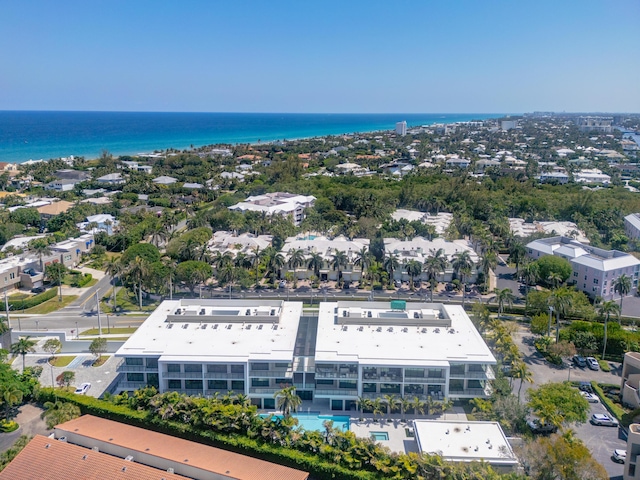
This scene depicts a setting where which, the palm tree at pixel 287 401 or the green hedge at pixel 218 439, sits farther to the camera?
the palm tree at pixel 287 401

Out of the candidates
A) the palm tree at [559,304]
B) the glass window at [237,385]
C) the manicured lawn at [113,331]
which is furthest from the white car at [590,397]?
the manicured lawn at [113,331]

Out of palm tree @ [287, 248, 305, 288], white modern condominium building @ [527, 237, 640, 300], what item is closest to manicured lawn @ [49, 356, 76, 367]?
palm tree @ [287, 248, 305, 288]

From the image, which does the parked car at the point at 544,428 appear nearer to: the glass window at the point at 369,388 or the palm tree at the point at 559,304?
the glass window at the point at 369,388

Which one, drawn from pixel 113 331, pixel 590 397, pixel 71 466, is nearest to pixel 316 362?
pixel 71 466

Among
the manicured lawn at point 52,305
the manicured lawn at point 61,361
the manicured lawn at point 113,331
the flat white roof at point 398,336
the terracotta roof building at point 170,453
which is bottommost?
the manicured lawn at point 61,361

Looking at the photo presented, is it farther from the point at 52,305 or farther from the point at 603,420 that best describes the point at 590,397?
the point at 52,305

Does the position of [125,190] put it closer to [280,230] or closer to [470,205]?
[280,230]

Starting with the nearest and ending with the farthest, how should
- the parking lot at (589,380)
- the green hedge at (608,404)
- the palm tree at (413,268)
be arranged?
the parking lot at (589,380)
the green hedge at (608,404)
the palm tree at (413,268)
